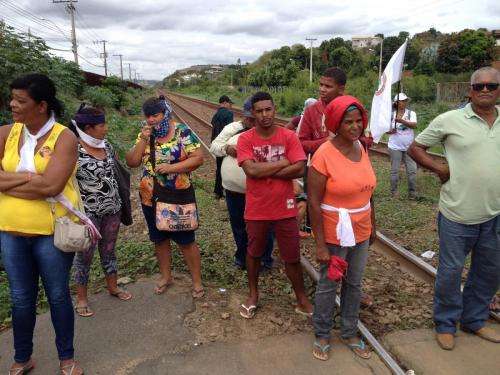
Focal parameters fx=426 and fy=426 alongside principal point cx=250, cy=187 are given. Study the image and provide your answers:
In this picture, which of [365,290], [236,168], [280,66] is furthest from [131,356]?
[280,66]

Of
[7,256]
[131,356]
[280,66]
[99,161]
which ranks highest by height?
[280,66]

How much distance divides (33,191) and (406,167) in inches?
250

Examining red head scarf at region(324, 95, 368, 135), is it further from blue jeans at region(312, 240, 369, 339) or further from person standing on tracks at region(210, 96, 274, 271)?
person standing on tracks at region(210, 96, 274, 271)

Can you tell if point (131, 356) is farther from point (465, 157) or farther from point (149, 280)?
point (465, 157)

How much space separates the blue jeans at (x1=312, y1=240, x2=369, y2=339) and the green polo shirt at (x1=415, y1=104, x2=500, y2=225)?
2.57 feet

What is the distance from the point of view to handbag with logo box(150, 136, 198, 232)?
3916mm

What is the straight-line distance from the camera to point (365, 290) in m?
4.46

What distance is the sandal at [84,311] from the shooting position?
3.91 m

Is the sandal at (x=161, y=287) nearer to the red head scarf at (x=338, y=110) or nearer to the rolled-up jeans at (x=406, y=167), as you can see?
the red head scarf at (x=338, y=110)

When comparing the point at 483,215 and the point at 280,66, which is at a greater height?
the point at 280,66

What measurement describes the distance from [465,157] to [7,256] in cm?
332

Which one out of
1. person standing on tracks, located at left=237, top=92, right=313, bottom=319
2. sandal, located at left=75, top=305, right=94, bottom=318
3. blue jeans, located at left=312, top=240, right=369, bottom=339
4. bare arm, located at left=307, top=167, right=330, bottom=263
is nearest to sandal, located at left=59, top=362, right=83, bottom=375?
sandal, located at left=75, top=305, right=94, bottom=318

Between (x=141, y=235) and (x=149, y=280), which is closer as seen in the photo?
(x=149, y=280)

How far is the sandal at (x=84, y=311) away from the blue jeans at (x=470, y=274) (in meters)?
3.04
